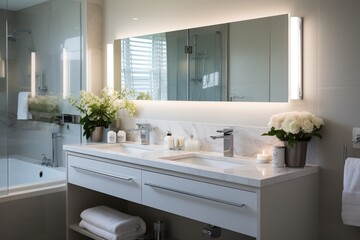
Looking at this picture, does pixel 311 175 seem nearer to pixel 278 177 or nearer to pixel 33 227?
pixel 278 177

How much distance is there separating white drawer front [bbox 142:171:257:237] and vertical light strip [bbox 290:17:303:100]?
2.27 feet

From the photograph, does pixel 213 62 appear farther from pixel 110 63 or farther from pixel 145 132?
pixel 110 63

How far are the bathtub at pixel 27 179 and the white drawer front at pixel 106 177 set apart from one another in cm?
24

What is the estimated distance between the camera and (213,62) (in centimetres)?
264

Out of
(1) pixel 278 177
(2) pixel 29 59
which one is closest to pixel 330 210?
(1) pixel 278 177

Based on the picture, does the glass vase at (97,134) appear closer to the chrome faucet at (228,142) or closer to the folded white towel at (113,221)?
the folded white towel at (113,221)

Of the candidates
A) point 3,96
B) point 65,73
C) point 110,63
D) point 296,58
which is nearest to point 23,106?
point 3,96

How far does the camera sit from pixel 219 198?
2.00 metres

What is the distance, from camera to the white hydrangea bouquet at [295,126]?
6.84 ft

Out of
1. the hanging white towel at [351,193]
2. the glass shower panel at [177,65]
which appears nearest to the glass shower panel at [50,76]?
the glass shower panel at [177,65]

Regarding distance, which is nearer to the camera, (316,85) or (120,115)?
(316,85)

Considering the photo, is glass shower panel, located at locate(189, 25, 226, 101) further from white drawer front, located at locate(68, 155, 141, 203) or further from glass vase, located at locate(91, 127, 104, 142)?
glass vase, located at locate(91, 127, 104, 142)

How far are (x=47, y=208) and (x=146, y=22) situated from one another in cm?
161

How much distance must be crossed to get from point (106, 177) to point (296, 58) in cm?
139
